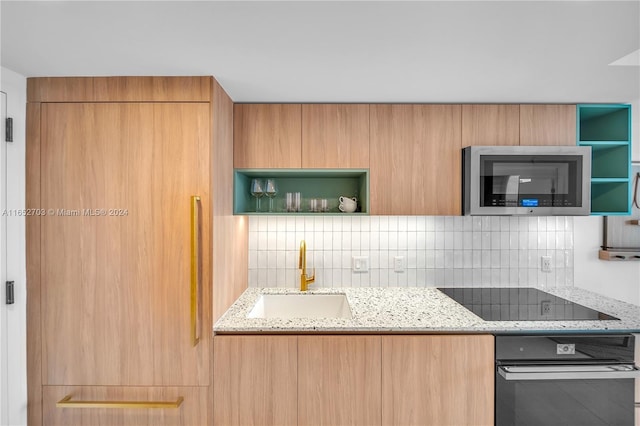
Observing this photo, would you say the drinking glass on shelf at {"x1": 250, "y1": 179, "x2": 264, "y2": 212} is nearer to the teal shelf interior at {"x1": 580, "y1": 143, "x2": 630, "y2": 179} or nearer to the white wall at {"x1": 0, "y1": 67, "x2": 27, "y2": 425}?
the white wall at {"x1": 0, "y1": 67, "x2": 27, "y2": 425}

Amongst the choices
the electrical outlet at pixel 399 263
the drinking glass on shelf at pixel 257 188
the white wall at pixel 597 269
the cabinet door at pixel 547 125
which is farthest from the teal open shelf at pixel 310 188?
the white wall at pixel 597 269

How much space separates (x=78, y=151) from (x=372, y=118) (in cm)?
157

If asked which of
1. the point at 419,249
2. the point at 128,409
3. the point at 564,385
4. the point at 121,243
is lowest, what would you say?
the point at 128,409

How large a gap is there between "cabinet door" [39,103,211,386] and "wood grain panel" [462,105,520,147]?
1.51 metres

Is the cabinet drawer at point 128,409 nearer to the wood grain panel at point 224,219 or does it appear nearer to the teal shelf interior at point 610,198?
the wood grain panel at point 224,219

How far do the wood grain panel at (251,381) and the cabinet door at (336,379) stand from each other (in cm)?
6

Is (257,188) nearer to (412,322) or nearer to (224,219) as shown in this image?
(224,219)

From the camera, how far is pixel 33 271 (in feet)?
5.98

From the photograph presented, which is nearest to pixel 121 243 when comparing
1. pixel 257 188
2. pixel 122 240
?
pixel 122 240

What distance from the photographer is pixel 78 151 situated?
181cm

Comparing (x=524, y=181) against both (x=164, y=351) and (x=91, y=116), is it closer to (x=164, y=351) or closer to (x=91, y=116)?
(x=164, y=351)

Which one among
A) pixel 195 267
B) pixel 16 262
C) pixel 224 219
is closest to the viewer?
pixel 195 267

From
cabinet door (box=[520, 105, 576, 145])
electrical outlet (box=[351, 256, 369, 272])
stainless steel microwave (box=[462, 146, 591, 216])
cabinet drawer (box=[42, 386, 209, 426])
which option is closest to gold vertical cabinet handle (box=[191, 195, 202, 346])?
cabinet drawer (box=[42, 386, 209, 426])

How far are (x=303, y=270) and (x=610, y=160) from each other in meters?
2.08
